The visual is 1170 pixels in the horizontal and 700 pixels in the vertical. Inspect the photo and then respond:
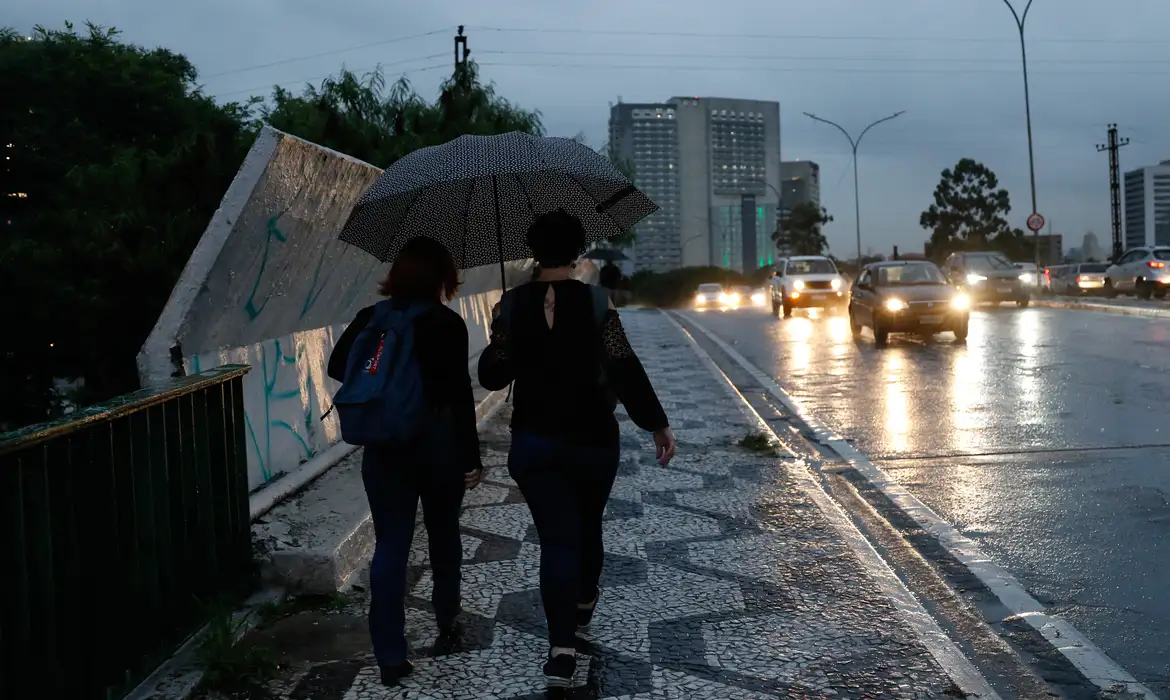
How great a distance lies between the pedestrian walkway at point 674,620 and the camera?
4.02 meters

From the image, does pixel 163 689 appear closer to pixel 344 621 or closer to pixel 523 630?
pixel 344 621

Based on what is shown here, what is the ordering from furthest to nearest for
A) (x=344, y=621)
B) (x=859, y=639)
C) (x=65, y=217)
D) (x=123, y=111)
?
(x=123, y=111) < (x=65, y=217) < (x=344, y=621) < (x=859, y=639)

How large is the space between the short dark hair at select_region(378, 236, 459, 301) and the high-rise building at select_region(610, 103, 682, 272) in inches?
6912

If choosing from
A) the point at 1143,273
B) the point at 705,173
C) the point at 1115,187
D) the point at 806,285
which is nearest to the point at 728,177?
the point at 705,173

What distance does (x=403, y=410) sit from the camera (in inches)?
157

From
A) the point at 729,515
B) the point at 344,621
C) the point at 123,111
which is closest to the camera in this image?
the point at 344,621

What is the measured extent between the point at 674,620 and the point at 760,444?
4.48 m

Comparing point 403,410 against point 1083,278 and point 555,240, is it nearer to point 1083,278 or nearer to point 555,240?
point 555,240

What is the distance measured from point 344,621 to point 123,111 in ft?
118

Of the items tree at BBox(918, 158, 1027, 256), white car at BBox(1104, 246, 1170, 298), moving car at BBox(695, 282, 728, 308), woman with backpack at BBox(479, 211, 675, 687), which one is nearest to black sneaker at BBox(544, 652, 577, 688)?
woman with backpack at BBox(479, 211, 675, 687)

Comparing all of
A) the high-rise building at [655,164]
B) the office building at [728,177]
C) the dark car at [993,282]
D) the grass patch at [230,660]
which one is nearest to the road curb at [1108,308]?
the dark car at [993,282]

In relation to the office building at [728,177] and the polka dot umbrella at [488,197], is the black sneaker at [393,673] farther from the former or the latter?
the office building at [728,177]

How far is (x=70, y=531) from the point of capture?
3.46 m

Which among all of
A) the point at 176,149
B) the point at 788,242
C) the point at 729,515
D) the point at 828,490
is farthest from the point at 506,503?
the point at 788,242
